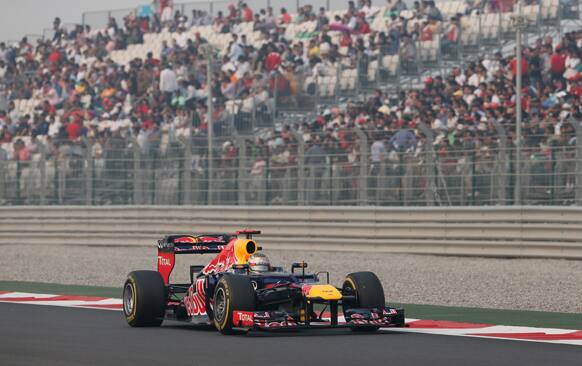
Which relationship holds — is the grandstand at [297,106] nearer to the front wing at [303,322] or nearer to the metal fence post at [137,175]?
the metal fence post at [137,175]

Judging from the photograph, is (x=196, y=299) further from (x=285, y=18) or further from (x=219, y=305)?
(x=285, y=18)

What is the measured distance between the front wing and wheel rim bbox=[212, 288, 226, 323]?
27 centimetres

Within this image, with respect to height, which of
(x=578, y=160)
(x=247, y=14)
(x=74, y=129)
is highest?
(x=247, y=14)

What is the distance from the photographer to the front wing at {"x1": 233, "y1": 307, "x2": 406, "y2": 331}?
10422mm

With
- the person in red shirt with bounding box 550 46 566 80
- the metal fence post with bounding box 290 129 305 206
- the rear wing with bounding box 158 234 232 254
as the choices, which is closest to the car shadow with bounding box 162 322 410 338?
the rear wing with bounding box 158 234 232 254

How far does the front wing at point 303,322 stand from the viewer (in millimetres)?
10422

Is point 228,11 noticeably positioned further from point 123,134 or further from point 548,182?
point 548,182

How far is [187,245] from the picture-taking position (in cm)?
Answer: 1244

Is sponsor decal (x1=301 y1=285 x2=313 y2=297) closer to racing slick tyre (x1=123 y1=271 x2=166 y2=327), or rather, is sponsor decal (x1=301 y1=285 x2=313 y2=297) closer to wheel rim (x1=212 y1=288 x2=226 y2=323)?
wheel rim (x1=212 y1=288 x2=226 y2=323)

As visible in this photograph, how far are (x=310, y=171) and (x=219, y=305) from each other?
38.3ft

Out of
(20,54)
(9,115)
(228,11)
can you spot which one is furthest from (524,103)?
(20,54)

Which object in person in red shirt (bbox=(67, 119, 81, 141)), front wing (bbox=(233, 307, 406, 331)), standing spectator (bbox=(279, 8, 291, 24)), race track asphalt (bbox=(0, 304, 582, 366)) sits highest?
standing spectator (bbox=(279, 8, 291, 24))

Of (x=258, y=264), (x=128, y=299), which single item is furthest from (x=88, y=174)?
(x=258, y=264)

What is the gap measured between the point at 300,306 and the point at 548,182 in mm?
9616
